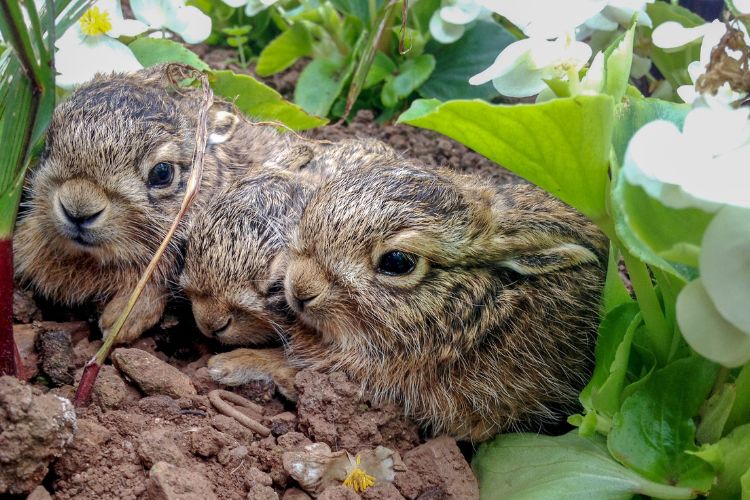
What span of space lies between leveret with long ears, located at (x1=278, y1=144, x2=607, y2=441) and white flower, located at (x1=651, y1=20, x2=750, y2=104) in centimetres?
69

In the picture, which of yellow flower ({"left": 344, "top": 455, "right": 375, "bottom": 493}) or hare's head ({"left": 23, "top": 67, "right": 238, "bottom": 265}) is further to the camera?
hare's head ({"left": 23, "top": 67, "right": 238, "bottom": 265})

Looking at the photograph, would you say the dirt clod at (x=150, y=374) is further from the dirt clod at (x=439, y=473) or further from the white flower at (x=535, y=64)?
the white flower at (x=535, y=64)

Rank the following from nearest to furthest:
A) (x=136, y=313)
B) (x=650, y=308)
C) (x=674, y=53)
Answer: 1. (x=650, y=308)
2. (x=136, y=313)
3. (x=674, y=53)

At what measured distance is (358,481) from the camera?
2.50 m

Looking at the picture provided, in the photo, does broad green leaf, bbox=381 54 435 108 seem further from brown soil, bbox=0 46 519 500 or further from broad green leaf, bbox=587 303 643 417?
broad green leaf, bbox=587 303 643 417

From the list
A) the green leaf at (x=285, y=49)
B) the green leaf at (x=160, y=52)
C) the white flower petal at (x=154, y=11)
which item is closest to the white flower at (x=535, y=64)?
the green leaf at (x=160, y=52)

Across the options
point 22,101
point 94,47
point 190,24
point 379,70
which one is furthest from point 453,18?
point 22,101

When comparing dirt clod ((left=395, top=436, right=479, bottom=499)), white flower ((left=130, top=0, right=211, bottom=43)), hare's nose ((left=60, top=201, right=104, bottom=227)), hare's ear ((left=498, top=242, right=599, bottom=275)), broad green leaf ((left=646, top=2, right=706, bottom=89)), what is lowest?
dirt clod ((left=395, top=436, right=479, bottom=499))

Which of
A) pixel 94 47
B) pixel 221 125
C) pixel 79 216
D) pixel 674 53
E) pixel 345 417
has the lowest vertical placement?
pixel 345 417

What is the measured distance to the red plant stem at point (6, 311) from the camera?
219cm

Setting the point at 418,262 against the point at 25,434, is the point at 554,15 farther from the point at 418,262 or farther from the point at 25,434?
the point at 25,434

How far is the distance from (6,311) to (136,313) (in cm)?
93

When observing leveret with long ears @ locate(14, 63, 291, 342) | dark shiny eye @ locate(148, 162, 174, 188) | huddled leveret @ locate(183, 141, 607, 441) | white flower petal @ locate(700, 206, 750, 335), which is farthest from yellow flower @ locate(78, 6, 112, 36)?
white flower petal @ locate(700, 206, 750, 335)

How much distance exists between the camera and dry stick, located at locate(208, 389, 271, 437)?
271 centimetres
